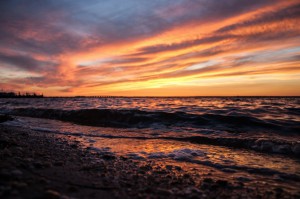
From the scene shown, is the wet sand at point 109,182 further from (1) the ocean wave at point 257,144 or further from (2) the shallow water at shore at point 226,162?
(1) the ocean wave at point 257,144

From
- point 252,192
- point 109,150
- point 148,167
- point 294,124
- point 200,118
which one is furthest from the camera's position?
point 200,118

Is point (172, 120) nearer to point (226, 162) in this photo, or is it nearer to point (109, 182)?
point (226, 162)

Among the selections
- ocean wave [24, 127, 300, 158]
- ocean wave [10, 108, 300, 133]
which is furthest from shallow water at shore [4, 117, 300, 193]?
ocean wave [10, 108, 300, 133]

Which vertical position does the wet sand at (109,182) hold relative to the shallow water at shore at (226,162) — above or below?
above

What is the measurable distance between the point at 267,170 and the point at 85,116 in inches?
620

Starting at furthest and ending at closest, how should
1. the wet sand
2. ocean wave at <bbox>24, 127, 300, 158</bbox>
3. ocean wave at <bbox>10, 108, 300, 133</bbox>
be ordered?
1. ocean wave at <bbox>10, 108, 300, 133</bbox>
2. ocean wave at <bbox>24, 127, 300, 158</bbox>
3. the wet sand

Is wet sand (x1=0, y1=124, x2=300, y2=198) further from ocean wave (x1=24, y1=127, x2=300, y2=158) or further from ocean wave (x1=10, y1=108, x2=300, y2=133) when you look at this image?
ocean wave (x1=10, y1=108, x2=300, y2=133)

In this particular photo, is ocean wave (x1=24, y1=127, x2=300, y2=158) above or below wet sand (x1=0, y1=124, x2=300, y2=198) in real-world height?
below

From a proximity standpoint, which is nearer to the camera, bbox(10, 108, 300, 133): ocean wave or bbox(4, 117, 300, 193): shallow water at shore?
bbox(4, 117, 300, 193): shallow water at shore

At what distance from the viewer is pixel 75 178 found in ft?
11.6

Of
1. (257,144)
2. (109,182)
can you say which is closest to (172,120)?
(257,144)

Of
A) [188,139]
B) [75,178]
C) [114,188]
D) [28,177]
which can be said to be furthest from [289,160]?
[28,177]

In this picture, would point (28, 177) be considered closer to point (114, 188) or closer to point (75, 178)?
point (75, 178)

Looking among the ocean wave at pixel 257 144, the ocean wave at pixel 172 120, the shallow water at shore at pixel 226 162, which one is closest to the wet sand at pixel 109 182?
the shallow water at shore at pixel 226 162
